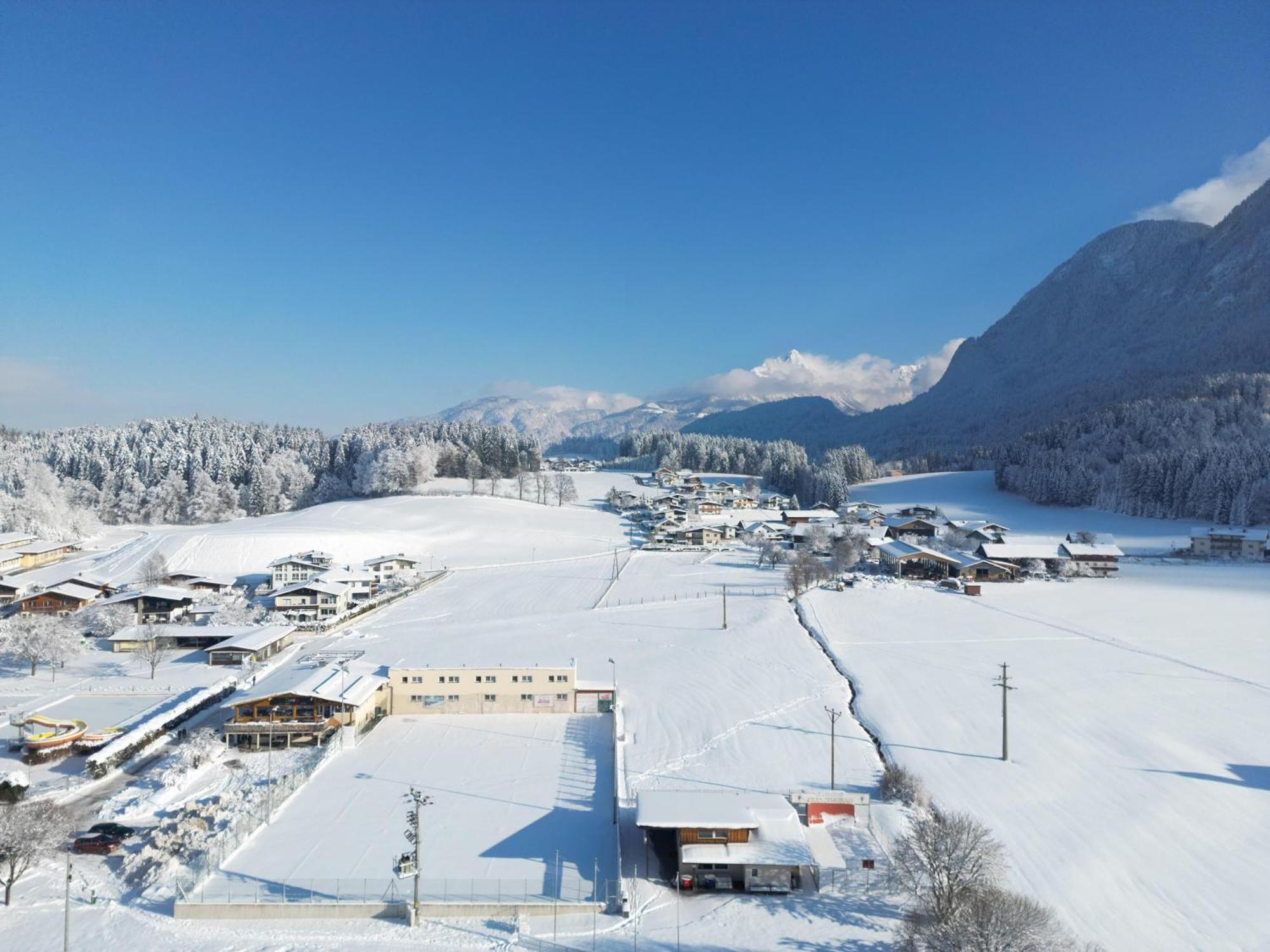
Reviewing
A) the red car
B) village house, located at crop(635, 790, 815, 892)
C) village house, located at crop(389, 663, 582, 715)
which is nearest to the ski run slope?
the red car

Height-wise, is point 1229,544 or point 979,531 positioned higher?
point 979,531

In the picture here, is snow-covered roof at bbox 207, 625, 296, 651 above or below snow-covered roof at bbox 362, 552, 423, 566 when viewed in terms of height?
below

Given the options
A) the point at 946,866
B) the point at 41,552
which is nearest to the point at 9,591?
the point at 41,552

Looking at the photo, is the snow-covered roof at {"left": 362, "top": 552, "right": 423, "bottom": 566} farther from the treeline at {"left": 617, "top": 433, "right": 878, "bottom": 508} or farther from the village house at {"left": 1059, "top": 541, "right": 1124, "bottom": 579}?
the treeline at {"left": 617, "top": 433, "right": 878, "bottom": 508}

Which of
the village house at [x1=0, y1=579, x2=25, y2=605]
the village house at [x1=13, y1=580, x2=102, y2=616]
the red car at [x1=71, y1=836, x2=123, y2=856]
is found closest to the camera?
the red car at [x1=71, y1=836, x2=123, y2=856]

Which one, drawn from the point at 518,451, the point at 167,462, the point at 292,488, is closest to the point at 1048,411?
the point at 518,451

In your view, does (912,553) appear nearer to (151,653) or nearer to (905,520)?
(905,520)
